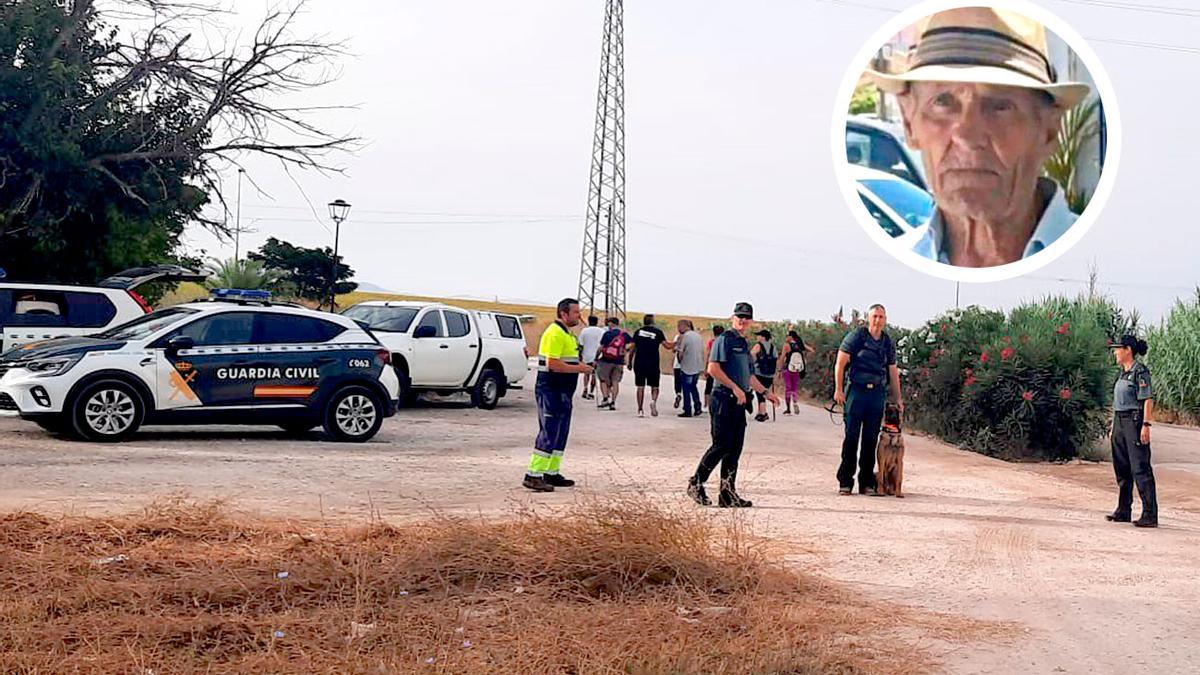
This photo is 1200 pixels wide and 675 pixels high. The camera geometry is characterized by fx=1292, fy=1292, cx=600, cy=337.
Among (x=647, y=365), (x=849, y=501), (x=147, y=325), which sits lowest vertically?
(x=849, y=501)

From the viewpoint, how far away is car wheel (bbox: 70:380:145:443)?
13539 mm

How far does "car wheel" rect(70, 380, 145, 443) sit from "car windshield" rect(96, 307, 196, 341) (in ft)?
2.04

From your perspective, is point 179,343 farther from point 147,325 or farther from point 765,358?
point 765,358

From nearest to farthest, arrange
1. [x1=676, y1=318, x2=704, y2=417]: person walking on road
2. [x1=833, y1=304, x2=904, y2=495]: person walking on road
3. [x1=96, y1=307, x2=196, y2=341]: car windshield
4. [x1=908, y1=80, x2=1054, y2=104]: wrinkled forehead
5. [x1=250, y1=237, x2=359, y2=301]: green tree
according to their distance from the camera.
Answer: [x1=908, y1=80, x2=1054, y2=104]: wrinkled forehead → [x1=833, y1=304, x2=904, y2=495]: person walking on road → [x1=96, y1=307, x2=196, y2=341]: car windshield → [x1=676, y1=318, x2=704, y2=417]: person walking on road → [x1=250, y1=237, x2=359, y2=301]: green tree

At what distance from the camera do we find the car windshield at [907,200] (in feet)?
36.0

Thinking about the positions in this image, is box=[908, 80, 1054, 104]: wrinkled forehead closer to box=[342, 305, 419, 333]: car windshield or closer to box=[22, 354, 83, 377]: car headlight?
box=[22, 354, 83, 377]: car headlight

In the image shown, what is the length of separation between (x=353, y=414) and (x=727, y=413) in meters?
5.87

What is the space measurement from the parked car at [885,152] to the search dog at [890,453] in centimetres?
243

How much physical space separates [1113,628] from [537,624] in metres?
3.30

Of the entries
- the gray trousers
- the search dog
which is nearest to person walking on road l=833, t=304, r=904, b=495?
the search dog

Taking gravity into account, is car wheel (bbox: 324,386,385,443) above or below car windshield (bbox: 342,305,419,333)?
below

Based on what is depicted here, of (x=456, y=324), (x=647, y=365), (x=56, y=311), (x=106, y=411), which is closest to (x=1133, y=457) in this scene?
(x=106, y=411)

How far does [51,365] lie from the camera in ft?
44.1

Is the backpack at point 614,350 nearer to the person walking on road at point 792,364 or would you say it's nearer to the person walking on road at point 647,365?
the person walking on road at point 647,365
